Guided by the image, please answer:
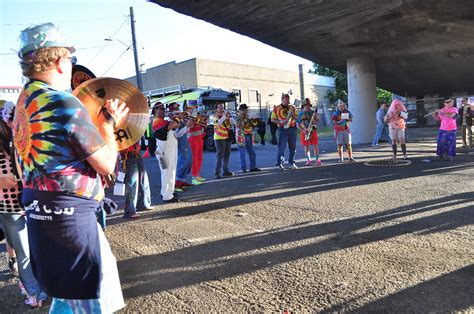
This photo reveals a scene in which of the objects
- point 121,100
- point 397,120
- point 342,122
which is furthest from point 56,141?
point 397,120

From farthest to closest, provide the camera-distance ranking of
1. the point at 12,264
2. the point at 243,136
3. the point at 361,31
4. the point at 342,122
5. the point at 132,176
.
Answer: the point at 361,31, the point at 342,122, the point at 243,136, the point at 132,176, the point at 12,264

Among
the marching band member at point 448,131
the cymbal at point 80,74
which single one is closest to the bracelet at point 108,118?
the cymbal at point 80,74

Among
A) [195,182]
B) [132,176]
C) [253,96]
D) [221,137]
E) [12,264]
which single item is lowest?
[12,264]

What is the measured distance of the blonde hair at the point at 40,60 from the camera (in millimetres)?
1894

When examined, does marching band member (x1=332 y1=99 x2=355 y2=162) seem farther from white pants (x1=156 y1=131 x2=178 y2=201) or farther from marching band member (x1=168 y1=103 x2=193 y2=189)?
white pants (x1=156 y1=131 x2=178 y2=201)

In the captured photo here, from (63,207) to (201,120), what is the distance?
7642mm

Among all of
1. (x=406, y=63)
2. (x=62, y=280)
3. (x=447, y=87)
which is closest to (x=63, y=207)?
(x=62, y=280)

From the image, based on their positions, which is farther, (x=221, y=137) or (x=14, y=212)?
(x=221, y=137)

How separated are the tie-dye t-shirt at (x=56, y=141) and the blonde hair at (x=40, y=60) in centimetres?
9

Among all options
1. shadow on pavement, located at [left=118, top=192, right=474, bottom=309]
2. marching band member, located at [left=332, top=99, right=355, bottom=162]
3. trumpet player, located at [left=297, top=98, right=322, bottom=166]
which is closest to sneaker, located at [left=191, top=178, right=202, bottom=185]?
trumpet player, located at [left=297, top=98, right=322, bottom=166]

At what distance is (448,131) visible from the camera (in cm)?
1075

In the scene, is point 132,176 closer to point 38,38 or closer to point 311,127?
point 38,38

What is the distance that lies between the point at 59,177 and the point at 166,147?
5497 mm

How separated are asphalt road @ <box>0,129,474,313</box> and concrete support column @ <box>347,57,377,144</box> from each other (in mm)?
10349
